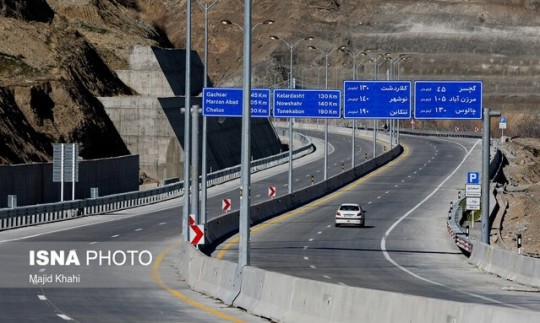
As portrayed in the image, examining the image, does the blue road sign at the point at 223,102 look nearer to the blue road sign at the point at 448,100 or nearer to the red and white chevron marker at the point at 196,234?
the blue road sign at the point at 448,100

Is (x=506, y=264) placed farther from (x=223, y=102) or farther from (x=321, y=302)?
(x=223, y=102)

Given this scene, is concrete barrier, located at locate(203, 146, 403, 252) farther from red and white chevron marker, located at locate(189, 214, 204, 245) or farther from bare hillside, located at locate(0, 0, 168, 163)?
bare hillside, located at locate(0, 0, 168, 163)

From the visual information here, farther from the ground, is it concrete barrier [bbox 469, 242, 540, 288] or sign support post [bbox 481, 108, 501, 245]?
sign support post [bbox 481, 108, 501, 245]

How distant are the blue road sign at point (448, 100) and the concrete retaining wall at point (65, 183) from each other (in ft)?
87.3

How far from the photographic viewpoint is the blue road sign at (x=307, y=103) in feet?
227

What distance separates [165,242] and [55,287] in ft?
72.0

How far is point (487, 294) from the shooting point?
1500 inches

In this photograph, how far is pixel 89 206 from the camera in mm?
77062

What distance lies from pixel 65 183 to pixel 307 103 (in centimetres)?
2170

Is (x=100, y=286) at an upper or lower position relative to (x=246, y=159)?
lower

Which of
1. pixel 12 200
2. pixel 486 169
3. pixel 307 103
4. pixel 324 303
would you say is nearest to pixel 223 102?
pixel 307 103

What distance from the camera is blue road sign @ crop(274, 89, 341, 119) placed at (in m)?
69.1

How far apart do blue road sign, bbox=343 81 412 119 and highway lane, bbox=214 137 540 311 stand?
20.0ft

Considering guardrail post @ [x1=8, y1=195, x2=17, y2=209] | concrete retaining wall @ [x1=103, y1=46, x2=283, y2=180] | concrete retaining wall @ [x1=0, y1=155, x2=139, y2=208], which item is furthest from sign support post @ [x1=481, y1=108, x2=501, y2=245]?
concrete retaining wall @ [x1=103, y1=46, x2=283, y2=180]
